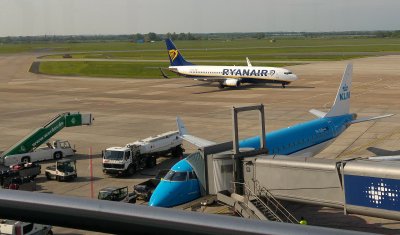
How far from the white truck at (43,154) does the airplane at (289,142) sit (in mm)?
10645

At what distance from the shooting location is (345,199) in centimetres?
1842

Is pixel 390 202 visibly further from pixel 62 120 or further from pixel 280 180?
pixel 62 120

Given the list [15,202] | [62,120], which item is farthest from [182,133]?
[15,202]

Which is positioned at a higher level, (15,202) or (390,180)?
(15,202)

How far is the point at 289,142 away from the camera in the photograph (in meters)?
29.9

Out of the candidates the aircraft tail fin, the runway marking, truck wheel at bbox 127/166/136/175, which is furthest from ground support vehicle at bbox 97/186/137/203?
Answer: the runway marking

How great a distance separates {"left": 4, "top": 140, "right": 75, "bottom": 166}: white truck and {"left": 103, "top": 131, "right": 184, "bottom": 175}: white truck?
21.6 ft

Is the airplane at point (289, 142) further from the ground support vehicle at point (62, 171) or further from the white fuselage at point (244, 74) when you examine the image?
the white fuselage at point (244, 74)

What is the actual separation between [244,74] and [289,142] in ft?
188

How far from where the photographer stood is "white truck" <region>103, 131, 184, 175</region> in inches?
1380

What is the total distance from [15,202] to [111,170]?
105 ft

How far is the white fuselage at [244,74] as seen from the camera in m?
84.8

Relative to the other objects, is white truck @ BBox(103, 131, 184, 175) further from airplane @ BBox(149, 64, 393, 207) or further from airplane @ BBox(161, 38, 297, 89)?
airplane @ BBox(161, 38, 297, 89)

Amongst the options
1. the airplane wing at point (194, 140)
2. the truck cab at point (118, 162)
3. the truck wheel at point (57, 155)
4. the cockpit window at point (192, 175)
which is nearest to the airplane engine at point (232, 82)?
the truck wheel at point (57, 155)
